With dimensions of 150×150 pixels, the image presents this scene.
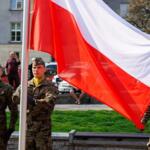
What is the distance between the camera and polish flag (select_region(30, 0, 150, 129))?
5793mm

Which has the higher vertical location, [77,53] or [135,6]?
[135,6]

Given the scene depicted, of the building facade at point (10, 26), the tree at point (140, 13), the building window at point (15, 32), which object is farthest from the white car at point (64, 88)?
the building window at point (15, 32)

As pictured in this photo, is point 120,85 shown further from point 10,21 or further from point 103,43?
point 10,21

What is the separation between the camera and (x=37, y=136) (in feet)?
24.0

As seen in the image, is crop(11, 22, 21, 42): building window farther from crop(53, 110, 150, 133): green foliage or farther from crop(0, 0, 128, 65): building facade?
crop(53, 110, 150, 133): green foliage

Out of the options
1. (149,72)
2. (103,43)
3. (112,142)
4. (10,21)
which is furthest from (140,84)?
(10,21)

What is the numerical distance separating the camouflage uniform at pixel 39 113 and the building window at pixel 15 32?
53971mm

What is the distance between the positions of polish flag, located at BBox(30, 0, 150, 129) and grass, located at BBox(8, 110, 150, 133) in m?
5.16

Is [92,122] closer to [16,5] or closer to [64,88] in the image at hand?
[64,88]

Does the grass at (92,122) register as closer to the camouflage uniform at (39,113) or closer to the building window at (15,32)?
the camouflage uniform at (39,113)

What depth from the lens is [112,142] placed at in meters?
9.20

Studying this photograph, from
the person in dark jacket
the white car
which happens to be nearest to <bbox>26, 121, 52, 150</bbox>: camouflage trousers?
the person in dark jacket

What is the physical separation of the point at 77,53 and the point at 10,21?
55.5 m

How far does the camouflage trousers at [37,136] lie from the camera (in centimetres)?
729
